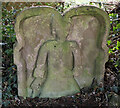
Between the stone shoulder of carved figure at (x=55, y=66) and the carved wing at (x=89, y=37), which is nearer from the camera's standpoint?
the carved wing at (x=89, y=37)

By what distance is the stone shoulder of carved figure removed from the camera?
8.63 feet

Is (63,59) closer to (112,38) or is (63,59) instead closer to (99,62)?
(99,62)

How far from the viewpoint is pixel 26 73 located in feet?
8.89

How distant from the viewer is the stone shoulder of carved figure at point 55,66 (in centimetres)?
263

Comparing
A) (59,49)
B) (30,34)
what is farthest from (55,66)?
(30,34)

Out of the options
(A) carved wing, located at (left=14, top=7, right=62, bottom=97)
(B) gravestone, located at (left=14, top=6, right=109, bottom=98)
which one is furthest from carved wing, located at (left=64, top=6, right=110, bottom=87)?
(A) carved wing, located at (left=14, top=7, right=62, bottom=97)

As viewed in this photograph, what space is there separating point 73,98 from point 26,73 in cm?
75

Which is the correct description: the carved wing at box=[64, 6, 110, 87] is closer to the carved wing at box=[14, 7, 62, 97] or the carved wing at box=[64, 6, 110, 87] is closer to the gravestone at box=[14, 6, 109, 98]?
the gravestone at box=[14, 6, 109, 98]

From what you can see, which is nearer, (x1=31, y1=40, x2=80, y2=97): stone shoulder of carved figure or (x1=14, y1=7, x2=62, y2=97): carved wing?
(x1=14, y1=7, x2=62, y2=97): carved wing

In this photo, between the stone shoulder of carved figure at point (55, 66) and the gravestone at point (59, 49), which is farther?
the stone shoulder of carved figure at point (55, 66)

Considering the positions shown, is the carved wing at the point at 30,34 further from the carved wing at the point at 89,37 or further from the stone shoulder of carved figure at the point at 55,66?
the carved wing at the point at 89,37

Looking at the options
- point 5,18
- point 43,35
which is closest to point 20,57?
point 43,35

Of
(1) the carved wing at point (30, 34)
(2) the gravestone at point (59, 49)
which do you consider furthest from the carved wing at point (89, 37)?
(1) the carved wing at point (30, 34)

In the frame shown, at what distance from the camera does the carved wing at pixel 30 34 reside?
95.5 inches
